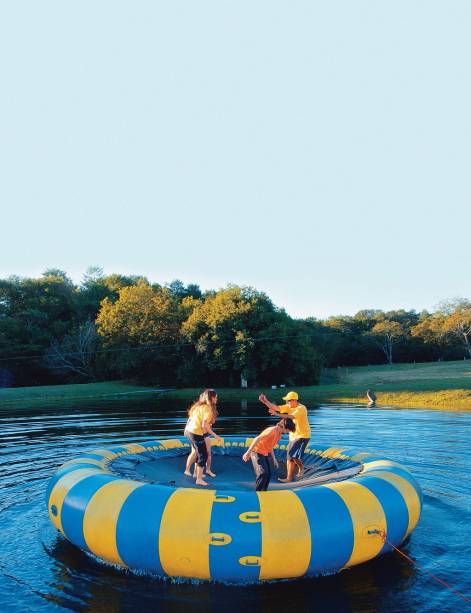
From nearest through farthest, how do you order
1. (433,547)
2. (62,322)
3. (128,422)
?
(433,547), (128,422), (62,322)

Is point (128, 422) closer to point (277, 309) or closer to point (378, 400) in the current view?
point (378, 400)

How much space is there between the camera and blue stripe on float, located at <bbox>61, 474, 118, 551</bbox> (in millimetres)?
6441

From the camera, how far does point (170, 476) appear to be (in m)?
9.06

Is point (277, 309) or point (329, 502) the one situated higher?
point (277, 309)

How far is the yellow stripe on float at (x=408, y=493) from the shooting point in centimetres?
673

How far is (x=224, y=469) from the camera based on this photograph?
9.95 meters

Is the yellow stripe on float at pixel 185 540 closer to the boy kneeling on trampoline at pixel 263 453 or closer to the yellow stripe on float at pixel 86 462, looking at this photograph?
the boy kneeling on trampoline at pixel 263 453

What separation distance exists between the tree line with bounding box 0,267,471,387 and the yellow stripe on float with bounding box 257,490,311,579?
31507 millimetres

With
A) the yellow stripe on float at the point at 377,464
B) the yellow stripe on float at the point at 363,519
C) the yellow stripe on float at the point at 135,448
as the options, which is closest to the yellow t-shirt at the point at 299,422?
the yellow stripe on float at the point at 377,464

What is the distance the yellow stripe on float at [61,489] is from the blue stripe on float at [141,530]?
1258 millimetres

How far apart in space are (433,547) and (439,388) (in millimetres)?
23816

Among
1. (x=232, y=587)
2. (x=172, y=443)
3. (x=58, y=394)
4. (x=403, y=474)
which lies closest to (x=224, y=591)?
(x=232, y=587)

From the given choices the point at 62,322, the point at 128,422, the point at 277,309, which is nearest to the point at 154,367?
the point at 277,309

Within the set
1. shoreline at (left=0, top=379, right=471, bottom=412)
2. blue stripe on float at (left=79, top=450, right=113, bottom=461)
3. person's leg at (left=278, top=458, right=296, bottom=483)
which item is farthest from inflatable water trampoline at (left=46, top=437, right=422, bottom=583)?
shoreline at (left=0, top=379, right=471, bottom=412)
